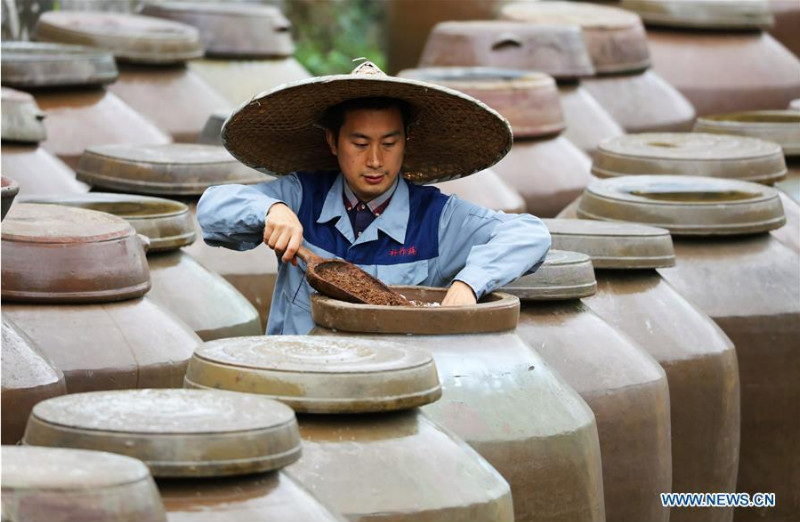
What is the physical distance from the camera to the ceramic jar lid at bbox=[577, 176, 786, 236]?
4.83 metres

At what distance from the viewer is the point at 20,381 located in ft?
9.49

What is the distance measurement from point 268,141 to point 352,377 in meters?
1.23

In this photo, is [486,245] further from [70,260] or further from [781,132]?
[781,132]

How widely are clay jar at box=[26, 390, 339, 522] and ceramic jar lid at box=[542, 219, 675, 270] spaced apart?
2116 millimetres

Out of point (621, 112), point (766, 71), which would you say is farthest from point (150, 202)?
point (766, 71)

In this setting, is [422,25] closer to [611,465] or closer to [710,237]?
[710,237]

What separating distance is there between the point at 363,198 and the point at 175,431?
152 cm

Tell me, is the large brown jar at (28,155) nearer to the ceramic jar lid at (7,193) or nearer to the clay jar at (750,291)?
the clay jar at (750,291)

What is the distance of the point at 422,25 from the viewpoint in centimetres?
1035

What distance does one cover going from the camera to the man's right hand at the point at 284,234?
11.0 ft

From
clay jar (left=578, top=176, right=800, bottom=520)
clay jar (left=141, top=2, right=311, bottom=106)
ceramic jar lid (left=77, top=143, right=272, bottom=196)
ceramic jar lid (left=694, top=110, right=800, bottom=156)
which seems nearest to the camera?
clay jar (left=578, top=176, right=800, bottom=520)

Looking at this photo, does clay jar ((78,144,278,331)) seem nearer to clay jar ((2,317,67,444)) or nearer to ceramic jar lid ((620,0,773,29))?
clay jar ((2,317,67,444))

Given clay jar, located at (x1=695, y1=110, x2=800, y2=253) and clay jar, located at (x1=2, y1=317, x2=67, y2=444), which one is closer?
clay jar, located at (x1=2, y1=317, x2=67, y2=444)

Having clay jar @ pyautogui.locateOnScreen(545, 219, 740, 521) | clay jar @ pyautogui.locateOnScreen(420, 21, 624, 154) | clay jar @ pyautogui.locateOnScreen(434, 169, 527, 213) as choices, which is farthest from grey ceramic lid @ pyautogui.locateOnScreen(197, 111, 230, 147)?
clay jar @ pyautogui.locateOnScreen(420, 21, 624, 154)
